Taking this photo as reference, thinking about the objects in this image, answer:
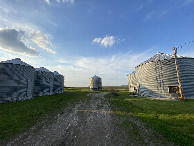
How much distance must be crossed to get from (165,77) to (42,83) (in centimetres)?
3329

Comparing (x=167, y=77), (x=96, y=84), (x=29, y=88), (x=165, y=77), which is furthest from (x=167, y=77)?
(x=96, y=84)

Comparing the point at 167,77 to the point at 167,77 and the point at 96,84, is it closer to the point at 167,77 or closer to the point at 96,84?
the point at 167,77

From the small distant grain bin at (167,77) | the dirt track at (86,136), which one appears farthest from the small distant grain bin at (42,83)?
the small distant grain bin at (167,77)

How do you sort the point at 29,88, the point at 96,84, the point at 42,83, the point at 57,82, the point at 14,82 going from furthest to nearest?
the point at 96,84, the point at 57,82, the point at 42,83, the point at 29,88, the point at 14,82

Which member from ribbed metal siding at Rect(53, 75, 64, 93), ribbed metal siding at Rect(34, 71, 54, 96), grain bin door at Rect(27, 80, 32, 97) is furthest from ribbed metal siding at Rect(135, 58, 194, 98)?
ribbed metal siding at Rect(53, 75, 64, 93)

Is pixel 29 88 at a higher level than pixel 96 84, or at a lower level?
lower

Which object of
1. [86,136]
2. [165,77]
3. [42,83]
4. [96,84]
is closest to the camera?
[86,136]

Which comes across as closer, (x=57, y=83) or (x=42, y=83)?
(x=42, y=83)

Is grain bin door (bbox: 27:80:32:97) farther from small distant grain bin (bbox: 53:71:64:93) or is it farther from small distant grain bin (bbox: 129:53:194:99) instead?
small distant grain bin (bbox: 129:53:194:99)

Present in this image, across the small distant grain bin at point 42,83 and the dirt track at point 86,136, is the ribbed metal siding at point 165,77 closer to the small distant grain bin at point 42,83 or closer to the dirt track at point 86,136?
the dirt track at point 86,136

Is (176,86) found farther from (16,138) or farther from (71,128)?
(16,138)

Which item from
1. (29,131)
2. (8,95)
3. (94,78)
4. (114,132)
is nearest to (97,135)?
(114,132)

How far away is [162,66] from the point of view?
23.2 meters

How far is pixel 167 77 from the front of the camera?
2230 cm
